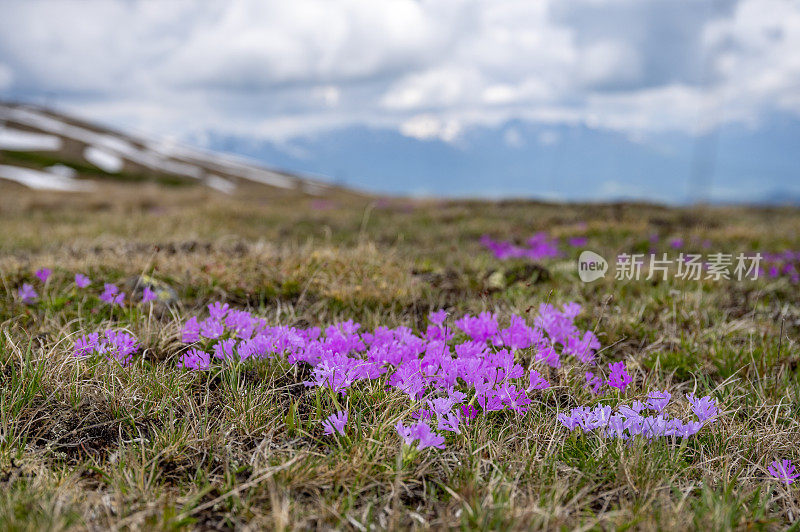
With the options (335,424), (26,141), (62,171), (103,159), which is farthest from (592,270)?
(26,141)

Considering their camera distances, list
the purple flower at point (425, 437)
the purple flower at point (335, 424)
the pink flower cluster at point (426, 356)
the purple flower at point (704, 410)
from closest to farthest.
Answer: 1. the purple flower at point (425, 437)
2. the purple flower at point (335, 424)
3. the purple flower at point (704, 410)
4. the pink flower cluster at point (426, 356)

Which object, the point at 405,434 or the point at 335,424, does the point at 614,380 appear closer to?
the point at 405,434

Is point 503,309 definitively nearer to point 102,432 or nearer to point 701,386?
point 701,386

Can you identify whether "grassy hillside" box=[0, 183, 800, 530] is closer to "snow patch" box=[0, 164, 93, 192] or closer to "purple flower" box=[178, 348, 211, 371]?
"purple flower" box=[178, 348, 211, 371]

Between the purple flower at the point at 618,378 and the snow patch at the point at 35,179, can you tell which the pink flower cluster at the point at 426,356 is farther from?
the snow patch at the point at 35,179

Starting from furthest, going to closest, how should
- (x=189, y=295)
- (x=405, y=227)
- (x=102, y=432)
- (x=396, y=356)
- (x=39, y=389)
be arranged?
(x=405, y=227) < (x=189, y=295) < (x=396, y=356) < (x=39, y=389) < (x=102, y=432)

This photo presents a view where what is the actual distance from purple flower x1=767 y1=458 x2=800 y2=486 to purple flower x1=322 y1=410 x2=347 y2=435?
176cm

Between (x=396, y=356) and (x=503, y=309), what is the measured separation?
175cm

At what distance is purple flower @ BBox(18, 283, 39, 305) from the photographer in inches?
154

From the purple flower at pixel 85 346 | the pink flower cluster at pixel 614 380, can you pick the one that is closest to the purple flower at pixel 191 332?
the purple flower at pixel 85 346

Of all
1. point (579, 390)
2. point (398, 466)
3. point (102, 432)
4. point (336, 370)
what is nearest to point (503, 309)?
point (579, 390)

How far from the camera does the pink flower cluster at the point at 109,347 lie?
2932 millimetres

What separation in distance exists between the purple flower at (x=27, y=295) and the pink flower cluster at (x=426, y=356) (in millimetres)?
1593

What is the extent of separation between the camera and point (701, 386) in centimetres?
334
